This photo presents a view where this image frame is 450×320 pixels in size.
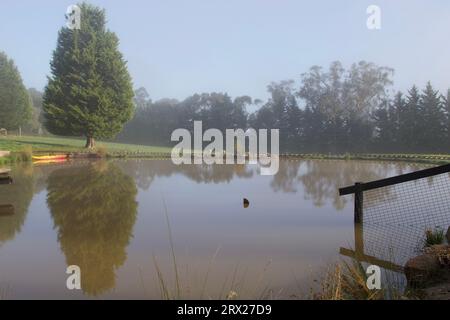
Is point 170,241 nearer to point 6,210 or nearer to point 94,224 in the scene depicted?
point 94,224

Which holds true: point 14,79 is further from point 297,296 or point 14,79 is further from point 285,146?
point 297,296

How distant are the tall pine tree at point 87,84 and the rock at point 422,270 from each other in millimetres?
35397

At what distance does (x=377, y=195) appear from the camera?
13.6 metres

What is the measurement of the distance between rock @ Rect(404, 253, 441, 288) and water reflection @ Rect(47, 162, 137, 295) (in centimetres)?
382

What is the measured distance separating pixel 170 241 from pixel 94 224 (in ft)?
7.92

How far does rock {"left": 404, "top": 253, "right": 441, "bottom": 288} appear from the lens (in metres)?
5.05

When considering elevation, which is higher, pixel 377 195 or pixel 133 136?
pixel 133 136

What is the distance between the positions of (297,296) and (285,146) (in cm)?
5266

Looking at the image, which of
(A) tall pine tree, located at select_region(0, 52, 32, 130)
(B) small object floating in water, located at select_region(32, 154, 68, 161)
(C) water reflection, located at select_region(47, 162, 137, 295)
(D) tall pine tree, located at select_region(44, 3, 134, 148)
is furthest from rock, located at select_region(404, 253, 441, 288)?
(A) tall pine tree, located at select_region(0, 52, 32, 130)

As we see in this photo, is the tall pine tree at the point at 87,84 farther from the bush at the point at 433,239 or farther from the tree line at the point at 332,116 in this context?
the bush at the point at 433,239

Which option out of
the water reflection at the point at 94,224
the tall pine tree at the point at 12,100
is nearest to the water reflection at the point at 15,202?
the water reflection at the point at 94,224

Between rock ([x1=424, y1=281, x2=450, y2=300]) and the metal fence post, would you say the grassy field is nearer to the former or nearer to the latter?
the metal fence post

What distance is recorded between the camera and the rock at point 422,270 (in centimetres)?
505
